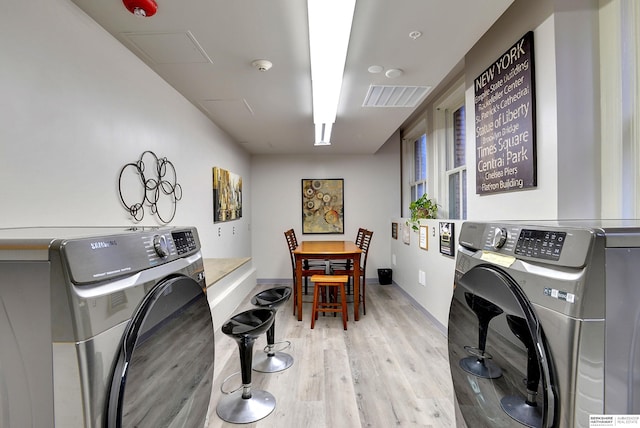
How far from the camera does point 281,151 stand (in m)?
4.96

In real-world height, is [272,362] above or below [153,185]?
below

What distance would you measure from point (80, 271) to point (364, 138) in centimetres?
390

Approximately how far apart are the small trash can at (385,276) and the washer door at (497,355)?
394 cm

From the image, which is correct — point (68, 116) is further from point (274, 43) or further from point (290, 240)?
point (290, 240)

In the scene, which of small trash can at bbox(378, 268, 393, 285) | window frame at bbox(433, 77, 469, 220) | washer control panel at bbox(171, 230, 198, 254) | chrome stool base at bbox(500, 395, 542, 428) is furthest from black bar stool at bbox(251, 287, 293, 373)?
small trash can at bbox(378, 268, 393, 285)

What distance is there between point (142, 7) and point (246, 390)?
2.35 metres

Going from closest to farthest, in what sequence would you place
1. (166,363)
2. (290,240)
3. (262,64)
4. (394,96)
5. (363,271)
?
(166,363)
(262,64)
(394,96)
(363,271)
(290,240)

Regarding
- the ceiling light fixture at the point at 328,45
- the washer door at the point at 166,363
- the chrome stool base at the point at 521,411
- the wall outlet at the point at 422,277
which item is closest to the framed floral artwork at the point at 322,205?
the wall outlet at the point at 422,277

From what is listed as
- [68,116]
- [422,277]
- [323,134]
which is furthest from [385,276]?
[68,116]

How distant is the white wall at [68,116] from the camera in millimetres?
1174

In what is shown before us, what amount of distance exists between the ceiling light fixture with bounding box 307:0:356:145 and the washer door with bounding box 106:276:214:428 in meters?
1.45

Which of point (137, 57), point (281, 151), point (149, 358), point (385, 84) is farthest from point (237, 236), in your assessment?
point (149, 358)

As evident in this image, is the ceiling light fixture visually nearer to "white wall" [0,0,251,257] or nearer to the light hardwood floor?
"white wall" [0,0,251,257]

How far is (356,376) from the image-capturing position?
2.22 meters
